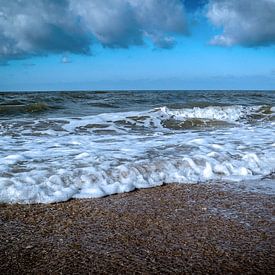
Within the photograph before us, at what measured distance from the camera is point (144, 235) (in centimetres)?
267

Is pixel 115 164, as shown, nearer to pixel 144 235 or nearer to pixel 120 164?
pixel 120 164

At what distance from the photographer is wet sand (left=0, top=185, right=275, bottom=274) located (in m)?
2.23

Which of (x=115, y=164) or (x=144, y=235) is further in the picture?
(x=115, y=164)

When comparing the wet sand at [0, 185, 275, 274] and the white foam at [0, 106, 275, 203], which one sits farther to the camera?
the white foam at [0, 106, 275, 203]

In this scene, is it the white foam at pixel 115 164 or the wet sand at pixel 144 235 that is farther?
the white foam at pixel 115 164

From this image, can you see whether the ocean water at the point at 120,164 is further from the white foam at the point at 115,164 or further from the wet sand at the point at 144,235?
the wet sand at the point at 144,235

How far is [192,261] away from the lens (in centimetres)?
228

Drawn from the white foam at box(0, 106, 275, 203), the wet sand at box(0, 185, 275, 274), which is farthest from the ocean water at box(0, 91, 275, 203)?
the wet sand at box(0, 185, 275, 274)

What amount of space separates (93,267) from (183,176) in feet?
7.58

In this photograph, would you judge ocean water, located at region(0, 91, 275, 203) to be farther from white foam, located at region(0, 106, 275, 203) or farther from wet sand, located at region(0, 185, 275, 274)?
wet sand, located at region(0, 185, 275, 274)

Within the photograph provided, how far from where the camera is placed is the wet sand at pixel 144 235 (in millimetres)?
2232

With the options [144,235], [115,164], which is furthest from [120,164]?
[144,235]

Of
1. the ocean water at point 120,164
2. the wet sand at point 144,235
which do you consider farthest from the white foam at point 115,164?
the wet sand at point 144,235

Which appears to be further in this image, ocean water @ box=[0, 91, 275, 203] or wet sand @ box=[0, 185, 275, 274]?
ocean water @ box=[0, 91, 275, 203]
